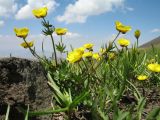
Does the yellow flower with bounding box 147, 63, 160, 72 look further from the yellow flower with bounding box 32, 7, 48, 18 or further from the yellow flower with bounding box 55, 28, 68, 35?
the yellow flower with bounding box 32, 7, 48, 18

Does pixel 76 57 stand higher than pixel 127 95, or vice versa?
pixel 76 57

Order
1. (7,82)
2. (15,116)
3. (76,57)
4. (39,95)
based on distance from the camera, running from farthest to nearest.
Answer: (76,57)
(39,95)
(7,82)
(15,116)

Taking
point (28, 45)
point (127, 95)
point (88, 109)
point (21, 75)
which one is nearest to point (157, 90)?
point (127, 95)

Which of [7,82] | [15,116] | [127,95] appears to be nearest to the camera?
[15,116]

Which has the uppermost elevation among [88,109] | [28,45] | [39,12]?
[39,12]

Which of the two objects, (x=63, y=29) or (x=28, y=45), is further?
(x=63, y=29)

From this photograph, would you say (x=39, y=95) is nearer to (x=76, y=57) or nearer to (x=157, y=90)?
(x=76, y=57)
